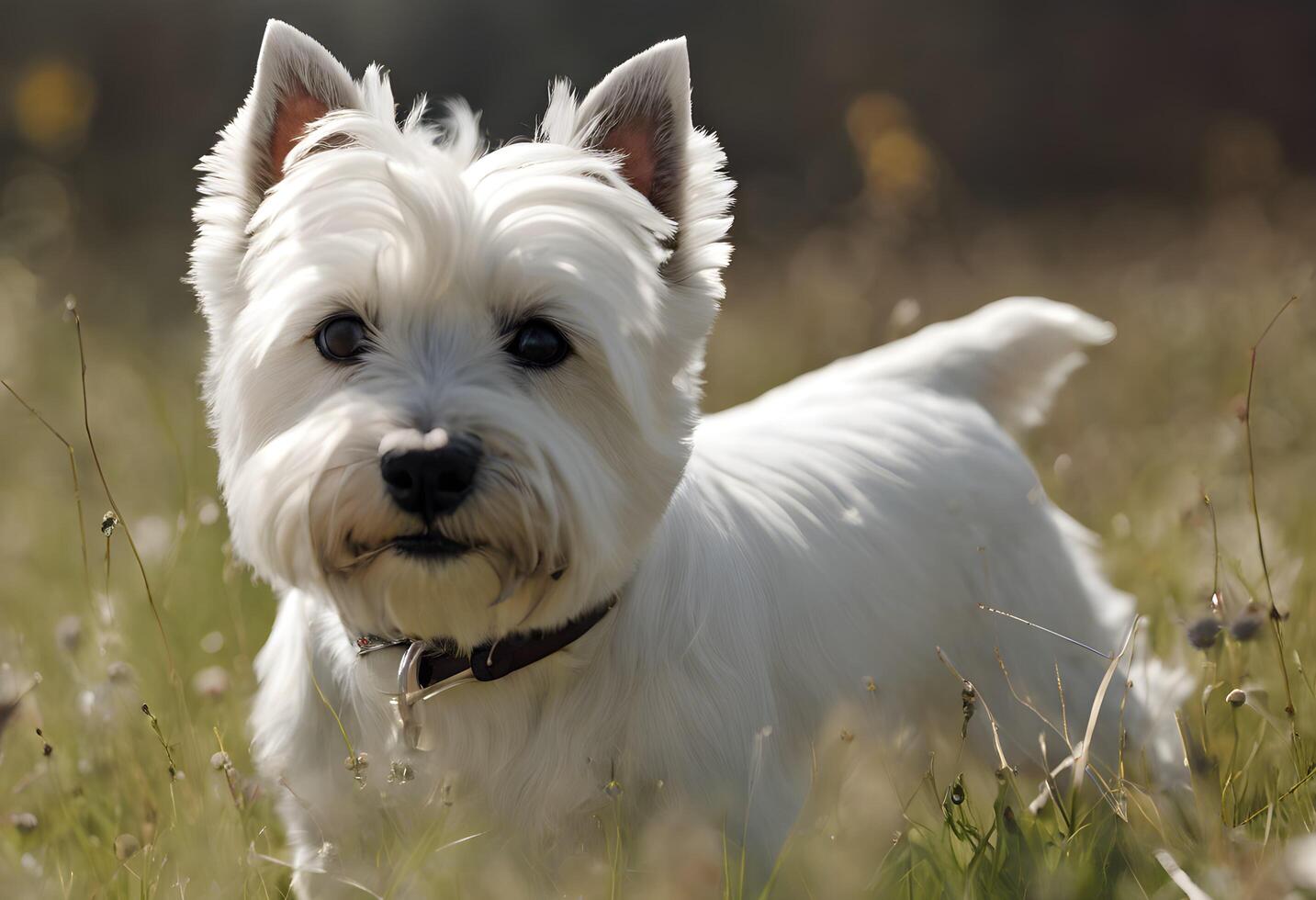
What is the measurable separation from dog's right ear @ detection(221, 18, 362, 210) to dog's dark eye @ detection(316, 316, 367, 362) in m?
0.46

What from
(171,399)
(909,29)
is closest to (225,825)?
(171,399)

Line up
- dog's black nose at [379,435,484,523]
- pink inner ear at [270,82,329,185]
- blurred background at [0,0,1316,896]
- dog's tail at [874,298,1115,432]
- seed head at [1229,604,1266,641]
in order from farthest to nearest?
blurred background at [0,0,1316,896] → dog's tail at [874,298,1115,432] → pink inner ear at [270,82,329,185] → seed head at [1229,604,1266,641] → dog's black nose at [379,435,484,523]

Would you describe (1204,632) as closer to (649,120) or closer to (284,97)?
(649,120)

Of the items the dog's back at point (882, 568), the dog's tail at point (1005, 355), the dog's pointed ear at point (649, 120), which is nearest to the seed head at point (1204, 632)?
the dog's back at point (882, 568)

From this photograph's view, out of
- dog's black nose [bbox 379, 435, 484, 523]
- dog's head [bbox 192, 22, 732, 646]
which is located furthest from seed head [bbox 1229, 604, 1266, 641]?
dog's black nose [bbox 379, 435, 484, 523]

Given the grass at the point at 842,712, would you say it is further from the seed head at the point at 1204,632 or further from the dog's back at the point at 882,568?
the dog's back at the point at 882,568

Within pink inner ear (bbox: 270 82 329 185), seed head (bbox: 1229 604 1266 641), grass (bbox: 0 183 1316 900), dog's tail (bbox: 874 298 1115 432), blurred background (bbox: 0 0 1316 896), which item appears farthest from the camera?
blurred background (bbox: 0 0 1316 896)

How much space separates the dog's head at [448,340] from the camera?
2336mm

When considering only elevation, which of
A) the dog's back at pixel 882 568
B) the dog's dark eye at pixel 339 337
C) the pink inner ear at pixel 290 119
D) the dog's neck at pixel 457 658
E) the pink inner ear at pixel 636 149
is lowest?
the dog's back at pixel 882 568

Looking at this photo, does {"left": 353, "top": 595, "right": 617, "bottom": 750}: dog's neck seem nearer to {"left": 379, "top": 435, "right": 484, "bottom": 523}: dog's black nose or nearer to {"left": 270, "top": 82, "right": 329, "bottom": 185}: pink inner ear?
{"left": 379, "top": 435, "right": 484, "bottom": 523}: dog's black nose

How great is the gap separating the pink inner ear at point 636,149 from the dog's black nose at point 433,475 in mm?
912

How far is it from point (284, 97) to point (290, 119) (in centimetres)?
5

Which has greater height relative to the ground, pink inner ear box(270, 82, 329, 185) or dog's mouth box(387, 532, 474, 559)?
pink inner ear box(270, 82, 329, 185)

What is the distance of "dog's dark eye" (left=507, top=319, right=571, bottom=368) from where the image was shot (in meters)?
2.59
